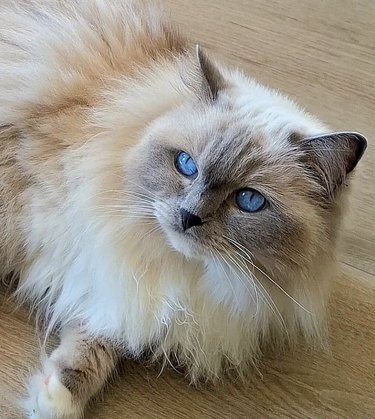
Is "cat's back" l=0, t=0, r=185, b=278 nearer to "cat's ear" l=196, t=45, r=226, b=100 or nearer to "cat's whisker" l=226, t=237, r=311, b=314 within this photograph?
"cat's ear" l=196, t=45, r=226, b=100

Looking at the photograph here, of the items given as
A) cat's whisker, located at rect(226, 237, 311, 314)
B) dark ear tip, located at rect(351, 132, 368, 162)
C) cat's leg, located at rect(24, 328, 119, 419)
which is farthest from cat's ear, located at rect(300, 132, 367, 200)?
cat's leg, located at rect(24, 328, 119, 419)

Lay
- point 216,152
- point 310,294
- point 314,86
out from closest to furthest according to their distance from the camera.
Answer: point 216,152
point 310,294
point 314,86

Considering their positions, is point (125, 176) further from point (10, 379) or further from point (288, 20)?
point (288, 20)

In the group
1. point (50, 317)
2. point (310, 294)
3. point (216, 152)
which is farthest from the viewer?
point (50, 317)

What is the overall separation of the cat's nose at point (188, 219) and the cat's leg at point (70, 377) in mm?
338

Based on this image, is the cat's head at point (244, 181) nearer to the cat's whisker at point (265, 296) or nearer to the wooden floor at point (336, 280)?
the cat's whisker at point (265, 296)

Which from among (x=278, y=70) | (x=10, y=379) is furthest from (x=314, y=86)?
(x=10, y=379)

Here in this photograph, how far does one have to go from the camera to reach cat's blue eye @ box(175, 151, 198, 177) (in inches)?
44.8

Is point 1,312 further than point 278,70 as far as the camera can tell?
No

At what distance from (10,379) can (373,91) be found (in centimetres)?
109

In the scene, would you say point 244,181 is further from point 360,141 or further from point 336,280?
point 336,280

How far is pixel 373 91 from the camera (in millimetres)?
1819

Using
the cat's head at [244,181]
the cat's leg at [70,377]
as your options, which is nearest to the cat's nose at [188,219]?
the cat's head at [244,181]

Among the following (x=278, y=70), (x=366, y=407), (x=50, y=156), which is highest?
(x=278, y=70)
